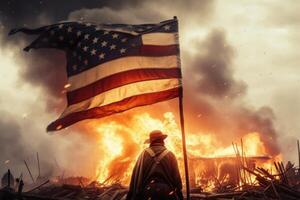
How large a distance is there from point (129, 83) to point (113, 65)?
2.34 feet

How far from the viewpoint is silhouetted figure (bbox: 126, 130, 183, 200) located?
7.33m

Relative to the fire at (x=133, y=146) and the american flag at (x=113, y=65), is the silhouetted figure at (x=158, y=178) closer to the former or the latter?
the american flag at (x=113, y=65)

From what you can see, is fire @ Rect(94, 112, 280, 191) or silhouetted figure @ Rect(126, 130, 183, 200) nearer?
silhouetted figure @ Rect(126, 130, 183, 200)

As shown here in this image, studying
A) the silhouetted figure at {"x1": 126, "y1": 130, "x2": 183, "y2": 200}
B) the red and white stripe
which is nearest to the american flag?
the red and white stripe

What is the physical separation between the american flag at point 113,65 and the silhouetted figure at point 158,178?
59.9 inches

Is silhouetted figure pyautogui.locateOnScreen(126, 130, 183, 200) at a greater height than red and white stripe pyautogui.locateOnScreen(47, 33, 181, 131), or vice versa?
red and white stripe pyautogui.locateOnScreen(47, 33, 181, 131)

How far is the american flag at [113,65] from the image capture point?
843cm

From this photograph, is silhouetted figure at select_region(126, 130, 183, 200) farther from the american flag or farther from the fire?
the fire

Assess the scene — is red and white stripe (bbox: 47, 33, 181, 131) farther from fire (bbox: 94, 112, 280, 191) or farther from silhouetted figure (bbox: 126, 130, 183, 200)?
fire (bbox: 94, 112, 280, 191)

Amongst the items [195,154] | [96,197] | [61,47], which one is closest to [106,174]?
[195,154]

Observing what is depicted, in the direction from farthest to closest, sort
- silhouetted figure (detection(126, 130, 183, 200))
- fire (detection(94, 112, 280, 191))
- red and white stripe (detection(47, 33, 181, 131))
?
fire (detection(94, 112, 280, 191)) → red and white stripe (detection(47, 33, 181, 131)) → silhouetted figure (detection(126, 130, 183, 200))

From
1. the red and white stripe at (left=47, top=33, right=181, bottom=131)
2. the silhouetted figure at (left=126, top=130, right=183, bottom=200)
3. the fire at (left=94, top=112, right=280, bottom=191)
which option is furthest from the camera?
the fire at (left=94, top=112, right=280, bottom=191)

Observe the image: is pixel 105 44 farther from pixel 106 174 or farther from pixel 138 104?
pixel 106 174

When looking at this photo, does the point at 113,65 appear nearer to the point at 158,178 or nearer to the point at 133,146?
the point at 158,178
